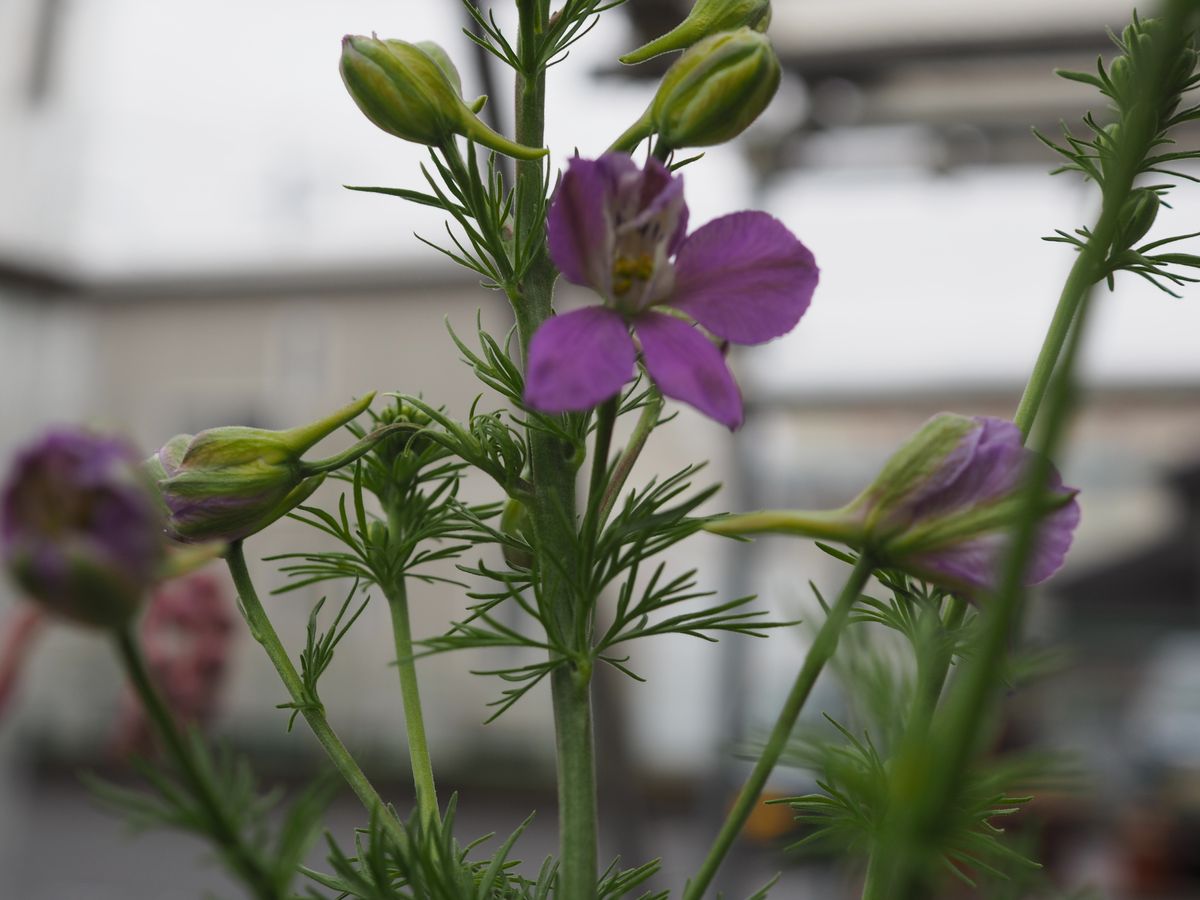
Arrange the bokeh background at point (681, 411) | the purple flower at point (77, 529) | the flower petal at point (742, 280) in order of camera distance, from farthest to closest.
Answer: the bokeh background at point (681, 411) < the flower petal at point (742, 280) < the purple flower at point (77, 529)

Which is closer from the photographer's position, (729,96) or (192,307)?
(729,96)

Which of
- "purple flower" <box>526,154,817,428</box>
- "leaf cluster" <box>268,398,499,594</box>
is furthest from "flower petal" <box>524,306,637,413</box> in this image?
"leaf cluster" <box>268,398,499,594</box>

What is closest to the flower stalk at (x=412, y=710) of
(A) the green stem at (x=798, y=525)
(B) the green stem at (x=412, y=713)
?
(B) the green stem at (x=412, y=713)

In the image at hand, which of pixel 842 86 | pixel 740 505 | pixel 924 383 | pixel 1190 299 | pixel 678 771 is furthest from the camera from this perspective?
pixel 678 771

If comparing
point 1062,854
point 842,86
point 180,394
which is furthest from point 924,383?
point 180,394

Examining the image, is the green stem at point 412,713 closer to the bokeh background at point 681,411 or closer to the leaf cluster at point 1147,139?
the bokeh background at point 681,411

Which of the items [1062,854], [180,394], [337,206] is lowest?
[1062,854]

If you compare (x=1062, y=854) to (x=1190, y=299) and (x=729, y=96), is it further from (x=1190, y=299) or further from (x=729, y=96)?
(x=729, y=96)

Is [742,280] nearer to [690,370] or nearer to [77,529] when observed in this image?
[690,370]

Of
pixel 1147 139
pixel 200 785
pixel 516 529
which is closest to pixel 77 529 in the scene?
pixel 200 785
